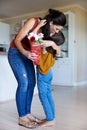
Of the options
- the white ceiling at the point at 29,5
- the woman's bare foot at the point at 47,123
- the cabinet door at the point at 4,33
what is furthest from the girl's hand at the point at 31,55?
the cabinet door at the point at 4,33

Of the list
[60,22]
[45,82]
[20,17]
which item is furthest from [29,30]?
[20,17]

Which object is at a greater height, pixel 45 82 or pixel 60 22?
pixel 60 22

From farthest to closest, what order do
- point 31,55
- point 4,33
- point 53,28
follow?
1. point 4,33
2. point 53,28
3. point 31,55

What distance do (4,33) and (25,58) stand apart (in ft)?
17.5

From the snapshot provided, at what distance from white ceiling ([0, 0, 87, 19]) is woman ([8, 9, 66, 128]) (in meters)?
3.97

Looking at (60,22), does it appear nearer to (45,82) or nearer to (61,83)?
(45,82)

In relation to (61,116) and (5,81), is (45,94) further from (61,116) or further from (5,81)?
(5,81)

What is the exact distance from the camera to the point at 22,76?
198cm

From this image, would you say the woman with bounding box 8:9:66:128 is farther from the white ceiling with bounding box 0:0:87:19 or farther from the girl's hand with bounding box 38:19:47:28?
the white ceiling with bounding box 0:0:87:19

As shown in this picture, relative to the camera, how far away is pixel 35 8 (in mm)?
6391

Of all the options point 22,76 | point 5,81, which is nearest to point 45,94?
point 22,76

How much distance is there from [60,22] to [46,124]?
0.96 metres

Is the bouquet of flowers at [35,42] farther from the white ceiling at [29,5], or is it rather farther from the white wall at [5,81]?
the white ceiling at [29,5]

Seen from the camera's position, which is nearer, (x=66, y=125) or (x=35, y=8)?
(x=66, y=125)
